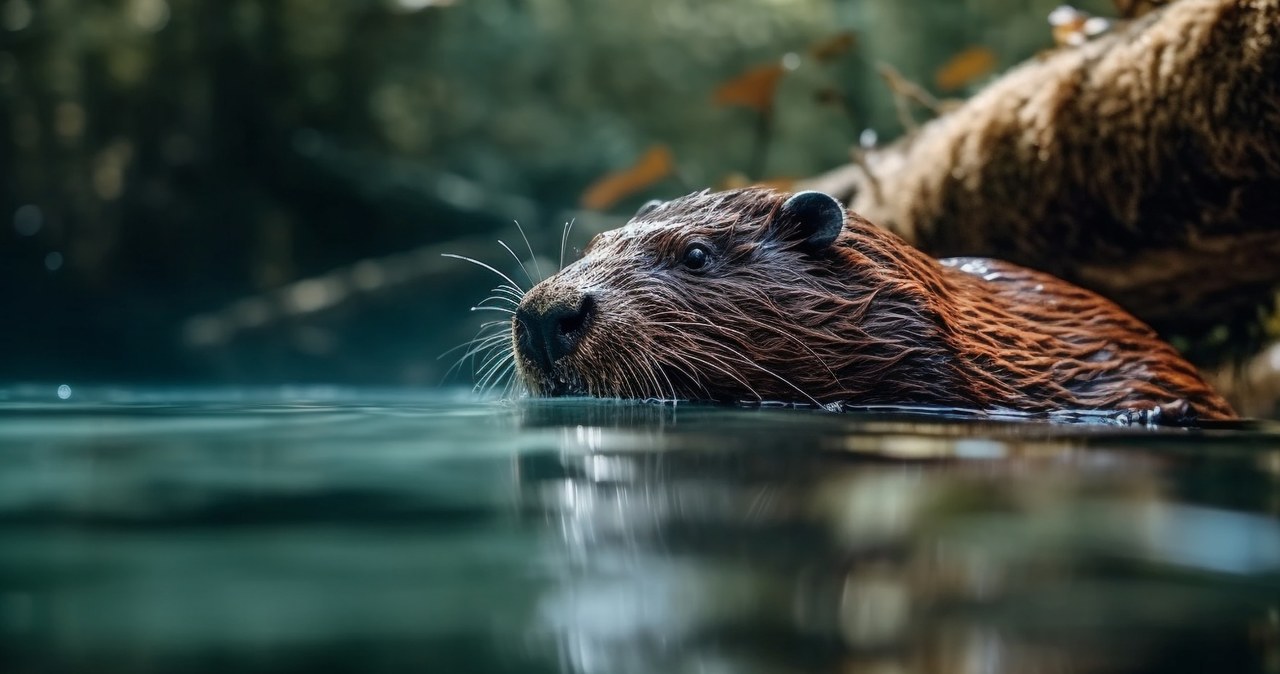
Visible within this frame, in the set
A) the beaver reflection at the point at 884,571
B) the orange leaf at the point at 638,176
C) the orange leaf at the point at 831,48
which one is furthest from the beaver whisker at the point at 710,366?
the orange leaf at the point at 831,48

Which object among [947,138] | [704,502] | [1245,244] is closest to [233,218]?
[947,138]

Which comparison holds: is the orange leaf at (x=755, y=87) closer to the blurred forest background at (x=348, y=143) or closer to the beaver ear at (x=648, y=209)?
the blurred forest background at (x=348, y=143)

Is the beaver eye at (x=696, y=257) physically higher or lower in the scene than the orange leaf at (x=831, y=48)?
lower

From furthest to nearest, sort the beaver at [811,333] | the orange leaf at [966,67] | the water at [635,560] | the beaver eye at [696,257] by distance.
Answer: the orange leaf at [966,67], the beaver eye at [696,257], the beaver at [811,333], the water at [635,560]

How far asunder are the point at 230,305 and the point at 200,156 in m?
1.35

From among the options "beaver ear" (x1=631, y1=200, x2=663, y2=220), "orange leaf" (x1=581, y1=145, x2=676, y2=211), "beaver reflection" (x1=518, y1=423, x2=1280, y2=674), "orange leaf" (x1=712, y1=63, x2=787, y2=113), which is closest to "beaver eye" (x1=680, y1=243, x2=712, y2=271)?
"beaver ear" (x1=631, y1=200, x2=663, y2=220)

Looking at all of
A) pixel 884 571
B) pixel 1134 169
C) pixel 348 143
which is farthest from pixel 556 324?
pixel 348 143

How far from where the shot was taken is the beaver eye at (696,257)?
3.38 metres

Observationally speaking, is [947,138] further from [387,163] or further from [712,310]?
[387,163]

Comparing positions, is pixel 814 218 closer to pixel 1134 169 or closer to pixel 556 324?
pixel 556 324

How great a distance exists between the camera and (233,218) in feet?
29.6

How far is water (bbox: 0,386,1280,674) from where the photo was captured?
0.77 meters

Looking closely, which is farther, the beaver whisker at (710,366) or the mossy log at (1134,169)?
the mossy log at (1134,169)

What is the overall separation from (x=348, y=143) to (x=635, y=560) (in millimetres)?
9074
